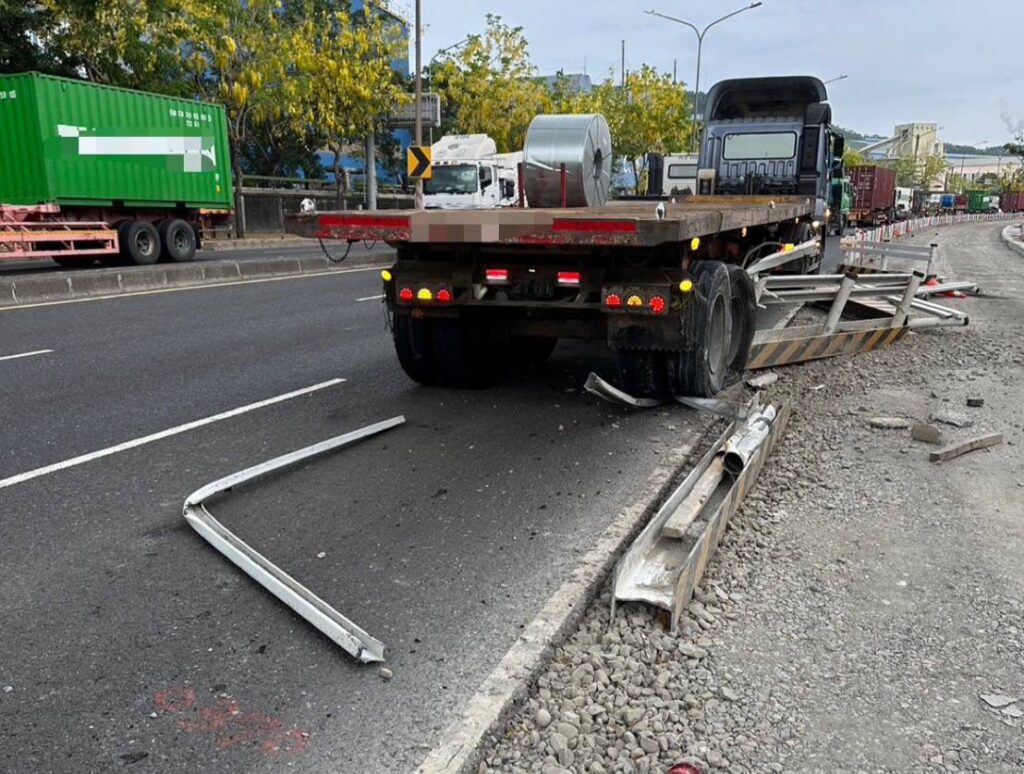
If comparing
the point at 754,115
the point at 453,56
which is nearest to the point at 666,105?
the point at 453,56

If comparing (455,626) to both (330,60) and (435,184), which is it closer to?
(435,184)

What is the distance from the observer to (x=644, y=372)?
6.25 m

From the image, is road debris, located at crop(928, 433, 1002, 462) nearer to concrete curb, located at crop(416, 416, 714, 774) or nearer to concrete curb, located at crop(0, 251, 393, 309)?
concrete curb, located at crop(416, 416, 714, 774)

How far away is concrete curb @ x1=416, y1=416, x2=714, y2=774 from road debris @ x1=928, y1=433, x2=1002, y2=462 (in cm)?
199

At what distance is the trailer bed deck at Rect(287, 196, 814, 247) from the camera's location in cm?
492

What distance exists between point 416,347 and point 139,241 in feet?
46.9

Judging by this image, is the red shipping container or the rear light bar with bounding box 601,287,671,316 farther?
the red shipping container

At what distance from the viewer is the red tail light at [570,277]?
18.8ft

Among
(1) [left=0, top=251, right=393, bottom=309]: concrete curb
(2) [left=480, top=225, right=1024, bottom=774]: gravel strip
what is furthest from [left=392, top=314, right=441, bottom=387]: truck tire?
(1) [left=0, top=251, right=393, bottom=309]: concrete curb

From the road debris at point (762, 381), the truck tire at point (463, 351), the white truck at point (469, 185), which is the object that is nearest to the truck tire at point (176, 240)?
the white truck at point (469, 185)

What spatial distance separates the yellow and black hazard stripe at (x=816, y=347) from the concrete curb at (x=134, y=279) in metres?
10.5

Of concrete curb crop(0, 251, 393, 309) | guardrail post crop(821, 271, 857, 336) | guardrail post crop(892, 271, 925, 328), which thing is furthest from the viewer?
concrete curb crop(0, 251, 393, 309)

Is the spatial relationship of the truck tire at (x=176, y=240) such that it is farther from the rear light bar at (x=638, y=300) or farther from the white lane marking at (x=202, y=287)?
the rear light bar at (x=638, y=300)

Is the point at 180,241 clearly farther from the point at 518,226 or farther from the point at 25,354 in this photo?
the point at 518,226
